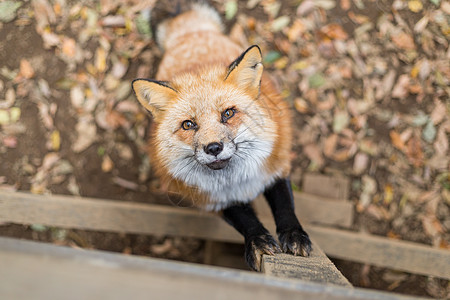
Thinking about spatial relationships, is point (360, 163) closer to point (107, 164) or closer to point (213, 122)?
point (213, 122)

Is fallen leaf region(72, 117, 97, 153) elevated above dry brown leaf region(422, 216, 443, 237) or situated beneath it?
elevated above

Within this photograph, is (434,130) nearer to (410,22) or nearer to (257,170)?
(410,22)

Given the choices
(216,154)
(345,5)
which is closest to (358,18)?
(345,5)

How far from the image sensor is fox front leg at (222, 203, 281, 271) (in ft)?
4.72

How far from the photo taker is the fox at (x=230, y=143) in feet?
4.82

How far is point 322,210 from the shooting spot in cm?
245

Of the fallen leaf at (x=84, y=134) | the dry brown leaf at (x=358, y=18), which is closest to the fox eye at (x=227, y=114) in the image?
the fallen leaf at (x=84, y=134)

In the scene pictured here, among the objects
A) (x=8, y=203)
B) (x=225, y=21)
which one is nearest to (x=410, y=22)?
(x=225, y=21)

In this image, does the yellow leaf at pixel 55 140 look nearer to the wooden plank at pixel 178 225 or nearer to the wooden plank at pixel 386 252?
the wooden plank at pixel 178 225

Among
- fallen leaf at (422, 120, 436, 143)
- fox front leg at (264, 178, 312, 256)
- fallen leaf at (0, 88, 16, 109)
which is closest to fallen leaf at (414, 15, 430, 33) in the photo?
fallen leaf at (422, 120, 436, 143)

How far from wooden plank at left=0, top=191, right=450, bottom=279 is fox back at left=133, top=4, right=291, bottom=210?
625 millimetres

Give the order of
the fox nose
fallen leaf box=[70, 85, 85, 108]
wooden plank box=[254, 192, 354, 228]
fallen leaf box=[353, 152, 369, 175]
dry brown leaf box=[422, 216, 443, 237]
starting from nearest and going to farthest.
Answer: the fox nose < wooden plank box=[254, 192, 354, 228] < dry brown leaf box=[422, 216, 443, 237] < fallen leaf box=[353, 152, 369, 175] < fallen leaf box=[70, 85, 85, 108]

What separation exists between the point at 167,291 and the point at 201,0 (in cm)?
239

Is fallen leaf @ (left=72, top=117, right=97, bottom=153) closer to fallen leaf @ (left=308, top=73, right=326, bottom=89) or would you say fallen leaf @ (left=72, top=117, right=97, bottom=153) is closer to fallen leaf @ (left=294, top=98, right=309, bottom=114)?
fallen leaf @ (left=294, top=98, right=309, bottom=114)
